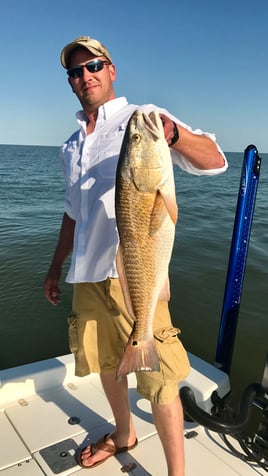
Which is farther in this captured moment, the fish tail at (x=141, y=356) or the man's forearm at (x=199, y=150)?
the fish tail at (x=141, y=356)

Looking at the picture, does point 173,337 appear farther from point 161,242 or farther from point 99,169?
point 99,169

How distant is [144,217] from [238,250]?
183 centimetres

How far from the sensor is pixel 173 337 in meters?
2.32

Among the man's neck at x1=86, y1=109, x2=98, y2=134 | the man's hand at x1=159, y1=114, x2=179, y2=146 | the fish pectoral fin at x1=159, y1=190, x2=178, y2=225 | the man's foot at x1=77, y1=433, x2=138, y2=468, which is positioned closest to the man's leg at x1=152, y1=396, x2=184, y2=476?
the man's foot at x1=77, y1=433, x2=138, y2=468

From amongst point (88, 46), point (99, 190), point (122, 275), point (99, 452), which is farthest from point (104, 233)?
point (99, 452)

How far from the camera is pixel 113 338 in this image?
102 inches

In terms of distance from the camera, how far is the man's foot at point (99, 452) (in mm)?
2764

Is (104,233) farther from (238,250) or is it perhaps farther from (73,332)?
(238,250)

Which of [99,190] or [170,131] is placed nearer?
[170,131]

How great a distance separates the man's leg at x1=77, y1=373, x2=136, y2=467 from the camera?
2758mm

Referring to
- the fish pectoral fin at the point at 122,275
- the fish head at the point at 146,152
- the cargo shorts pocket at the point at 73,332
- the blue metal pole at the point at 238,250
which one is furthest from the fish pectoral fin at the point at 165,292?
the blue metal pole at the point at 238,250

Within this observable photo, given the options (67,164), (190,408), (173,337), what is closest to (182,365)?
(173,337)

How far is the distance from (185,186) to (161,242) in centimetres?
2637

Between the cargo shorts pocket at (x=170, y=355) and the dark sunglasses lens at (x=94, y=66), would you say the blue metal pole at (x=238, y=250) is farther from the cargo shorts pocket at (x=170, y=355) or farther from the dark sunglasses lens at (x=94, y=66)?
the dark sunglasses lens at (x=94, y=66)
